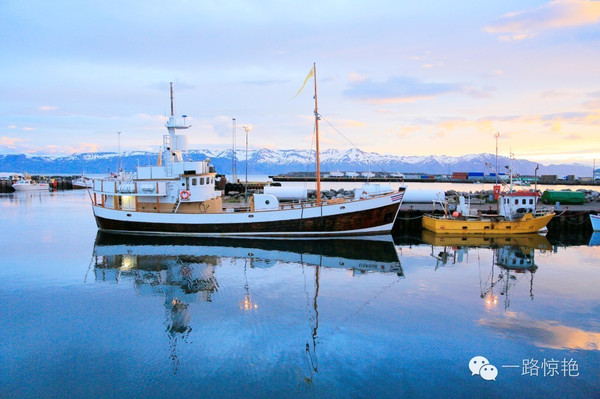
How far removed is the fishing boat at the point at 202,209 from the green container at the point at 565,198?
72.8 feet

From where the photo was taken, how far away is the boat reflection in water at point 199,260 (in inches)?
555

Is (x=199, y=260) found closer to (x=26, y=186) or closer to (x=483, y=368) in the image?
(x=483, y=368)

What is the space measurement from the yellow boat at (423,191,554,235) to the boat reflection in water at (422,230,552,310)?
71 centimetres

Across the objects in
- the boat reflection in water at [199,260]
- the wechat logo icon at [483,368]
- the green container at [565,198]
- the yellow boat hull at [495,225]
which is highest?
the green container at [565,198]

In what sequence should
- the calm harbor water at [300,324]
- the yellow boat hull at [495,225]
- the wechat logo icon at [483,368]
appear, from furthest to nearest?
the yellow boat hull at [495,225] < the wechat logo icon at [483,368] < the calm harbor water at [300,324]

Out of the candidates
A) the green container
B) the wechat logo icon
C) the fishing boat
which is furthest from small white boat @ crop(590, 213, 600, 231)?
the wechat logo icon

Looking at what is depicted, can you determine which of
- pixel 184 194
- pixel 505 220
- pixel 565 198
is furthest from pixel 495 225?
pixel 184 194

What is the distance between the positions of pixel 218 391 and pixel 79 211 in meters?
45.0

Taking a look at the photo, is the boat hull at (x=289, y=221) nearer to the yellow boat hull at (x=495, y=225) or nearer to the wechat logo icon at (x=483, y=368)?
the yellow boat hull at (x=495, y=225)

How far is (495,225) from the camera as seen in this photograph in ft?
92.7

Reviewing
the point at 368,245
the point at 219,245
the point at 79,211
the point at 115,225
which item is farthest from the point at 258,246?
the point at 79,211

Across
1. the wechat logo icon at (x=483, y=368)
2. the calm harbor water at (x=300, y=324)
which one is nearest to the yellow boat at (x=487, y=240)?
the calm harbor water at (x=300, y=324)

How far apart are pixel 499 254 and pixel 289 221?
521 inches

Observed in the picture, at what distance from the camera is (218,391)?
339 inches
